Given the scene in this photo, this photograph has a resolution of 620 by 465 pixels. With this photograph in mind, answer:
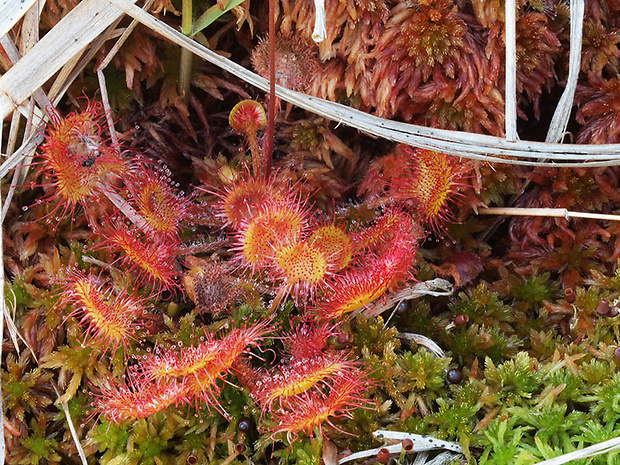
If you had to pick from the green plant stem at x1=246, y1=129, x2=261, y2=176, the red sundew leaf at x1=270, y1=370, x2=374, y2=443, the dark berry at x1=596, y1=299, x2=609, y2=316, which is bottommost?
the dark berry at x1=596, y1=299, x2=609, y2=316

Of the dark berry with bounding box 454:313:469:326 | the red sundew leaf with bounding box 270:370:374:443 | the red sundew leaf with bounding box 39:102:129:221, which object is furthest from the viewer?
the dark berry with bounding box 454:313:469:326

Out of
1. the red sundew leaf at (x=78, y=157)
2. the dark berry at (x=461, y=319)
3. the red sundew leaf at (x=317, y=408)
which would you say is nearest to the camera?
the red sundew leaf at (x=317, y=408)

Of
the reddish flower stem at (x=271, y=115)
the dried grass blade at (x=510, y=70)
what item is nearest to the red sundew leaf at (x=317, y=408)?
the reddish flower stem at (x=271, y=115)

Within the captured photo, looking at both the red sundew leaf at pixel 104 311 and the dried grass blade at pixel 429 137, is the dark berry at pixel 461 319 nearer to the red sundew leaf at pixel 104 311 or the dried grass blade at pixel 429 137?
the dried grass blade at pixel 429 137

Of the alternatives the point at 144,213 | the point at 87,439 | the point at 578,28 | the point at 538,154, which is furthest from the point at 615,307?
the point at 87,439

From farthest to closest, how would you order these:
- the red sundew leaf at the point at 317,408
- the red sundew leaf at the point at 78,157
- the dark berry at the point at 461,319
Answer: the dark berry at the point at 461,319
the red sundew leaf at the point at 78,157
the red sundew leaf at the point at 317,408

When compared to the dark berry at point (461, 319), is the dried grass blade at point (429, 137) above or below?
above

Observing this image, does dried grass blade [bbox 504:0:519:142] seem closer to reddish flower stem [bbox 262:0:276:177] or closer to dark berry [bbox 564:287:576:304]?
dark berry [bbox 564:287:576:304]

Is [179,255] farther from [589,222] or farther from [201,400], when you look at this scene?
[589,222]

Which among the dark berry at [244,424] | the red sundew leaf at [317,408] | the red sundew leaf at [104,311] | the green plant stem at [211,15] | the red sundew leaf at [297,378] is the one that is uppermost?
the green plant stem at [211,15]

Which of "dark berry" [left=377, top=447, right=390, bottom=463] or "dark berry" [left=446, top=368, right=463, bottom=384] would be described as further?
"dark berry" [left=446, top=368, right=463, bottom=384]

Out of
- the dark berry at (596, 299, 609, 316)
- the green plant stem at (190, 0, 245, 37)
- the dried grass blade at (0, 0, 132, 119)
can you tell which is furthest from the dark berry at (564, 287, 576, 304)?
the dried grass blade at (0, 0, 132, 119)
